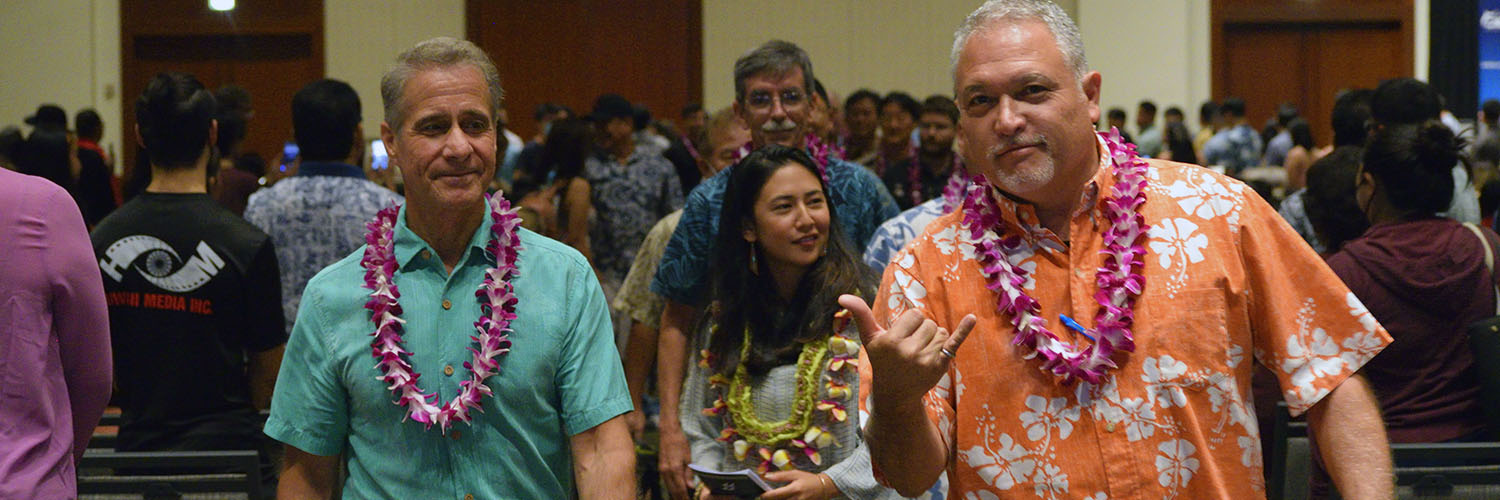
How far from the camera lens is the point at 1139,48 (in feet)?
51.5

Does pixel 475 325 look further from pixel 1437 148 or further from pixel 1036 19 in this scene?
pixel 1437 148

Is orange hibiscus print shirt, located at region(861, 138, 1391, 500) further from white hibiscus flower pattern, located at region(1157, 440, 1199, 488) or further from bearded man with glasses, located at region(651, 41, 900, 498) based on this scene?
bearded man with glasses, located at region(651, 41, 900, 498)

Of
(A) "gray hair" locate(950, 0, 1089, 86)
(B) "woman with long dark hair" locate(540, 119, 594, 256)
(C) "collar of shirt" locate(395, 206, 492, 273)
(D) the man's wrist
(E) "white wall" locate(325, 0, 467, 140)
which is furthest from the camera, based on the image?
(E) "white wall" locate(325, 0, 467, 140)

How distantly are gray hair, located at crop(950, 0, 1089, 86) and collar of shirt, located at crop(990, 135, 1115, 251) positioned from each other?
0.17 metres

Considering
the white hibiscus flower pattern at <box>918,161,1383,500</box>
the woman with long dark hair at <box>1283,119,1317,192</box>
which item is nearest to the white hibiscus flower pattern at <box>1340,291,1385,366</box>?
the white hibiscus flower pattern at <box>918,161,1383,500</box>

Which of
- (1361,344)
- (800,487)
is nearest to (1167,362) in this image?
(1361,344)

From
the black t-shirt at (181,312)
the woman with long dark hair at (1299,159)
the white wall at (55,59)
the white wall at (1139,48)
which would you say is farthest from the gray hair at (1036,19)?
the white wall at (55,59)

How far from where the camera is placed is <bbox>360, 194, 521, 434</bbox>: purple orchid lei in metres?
2.50

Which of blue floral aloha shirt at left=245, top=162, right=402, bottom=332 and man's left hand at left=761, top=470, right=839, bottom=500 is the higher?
blue floral aloha shirt at left=245, top=162, right=402, bottom=332

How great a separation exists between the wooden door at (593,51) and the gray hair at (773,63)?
12239 millimetres

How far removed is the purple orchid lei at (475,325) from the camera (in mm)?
2504

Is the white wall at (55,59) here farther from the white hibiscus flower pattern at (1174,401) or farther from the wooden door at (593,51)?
the white hibiscus flower pattern at (1174,401)

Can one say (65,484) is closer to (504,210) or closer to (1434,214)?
(504,210)

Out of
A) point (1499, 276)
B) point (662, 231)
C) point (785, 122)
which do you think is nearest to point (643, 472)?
point (662, 231)
